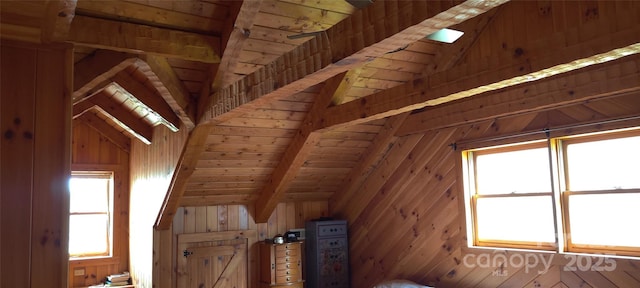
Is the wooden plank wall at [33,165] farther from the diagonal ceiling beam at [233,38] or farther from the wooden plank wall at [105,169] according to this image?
the wooden plank wall at [105,169]

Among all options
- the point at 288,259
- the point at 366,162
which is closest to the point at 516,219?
the point at 366,162

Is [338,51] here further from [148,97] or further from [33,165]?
[148,97]

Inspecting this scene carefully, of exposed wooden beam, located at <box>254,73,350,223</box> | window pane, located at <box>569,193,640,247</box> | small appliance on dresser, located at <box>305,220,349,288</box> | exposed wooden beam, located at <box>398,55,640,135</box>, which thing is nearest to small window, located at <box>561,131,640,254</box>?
window pane, located at <box>569,193,640,247</box>

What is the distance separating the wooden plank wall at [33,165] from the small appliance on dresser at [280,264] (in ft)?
12.1

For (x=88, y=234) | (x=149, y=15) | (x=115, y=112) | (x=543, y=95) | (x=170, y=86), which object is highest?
(x=149, y=15)

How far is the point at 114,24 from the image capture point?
10.9 ft

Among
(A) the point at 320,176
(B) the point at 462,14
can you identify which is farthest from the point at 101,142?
(B) the point at 462,14

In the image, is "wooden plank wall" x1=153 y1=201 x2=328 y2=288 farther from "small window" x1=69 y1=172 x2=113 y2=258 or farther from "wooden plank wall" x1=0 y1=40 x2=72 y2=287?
"wooden plank wall" x1=0 y1=40 x2=72 y2=287

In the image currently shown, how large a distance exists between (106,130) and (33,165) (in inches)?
183

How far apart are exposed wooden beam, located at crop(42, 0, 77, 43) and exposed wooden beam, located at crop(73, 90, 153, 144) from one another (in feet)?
11.0

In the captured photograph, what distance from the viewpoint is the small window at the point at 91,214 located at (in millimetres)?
6471

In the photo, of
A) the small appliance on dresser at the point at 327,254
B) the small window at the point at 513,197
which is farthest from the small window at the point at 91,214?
the small window at the point at 513,197

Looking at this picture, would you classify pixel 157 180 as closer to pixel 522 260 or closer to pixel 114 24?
pixel 114 24

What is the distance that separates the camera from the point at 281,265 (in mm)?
5809
